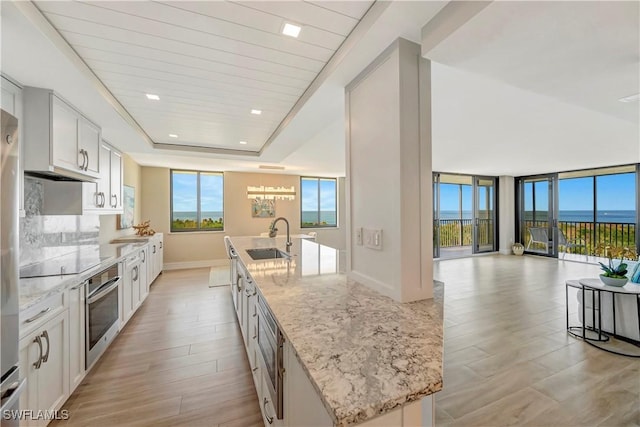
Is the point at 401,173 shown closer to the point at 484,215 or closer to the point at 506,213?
the point at 484,215

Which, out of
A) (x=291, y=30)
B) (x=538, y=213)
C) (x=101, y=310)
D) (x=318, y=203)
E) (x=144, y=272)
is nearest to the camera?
(x=291, y=30)

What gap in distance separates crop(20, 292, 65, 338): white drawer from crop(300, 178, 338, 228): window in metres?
6.50

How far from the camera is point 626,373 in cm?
224

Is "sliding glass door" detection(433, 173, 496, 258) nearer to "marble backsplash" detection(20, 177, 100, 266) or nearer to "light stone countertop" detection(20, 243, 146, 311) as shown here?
"light stone countertop" detection(20, 243, 146, 311)

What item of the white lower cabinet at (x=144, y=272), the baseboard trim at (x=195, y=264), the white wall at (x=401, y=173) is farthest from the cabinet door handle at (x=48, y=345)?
the baseboard trim at (x=195, y=264)

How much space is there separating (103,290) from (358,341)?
2595mm

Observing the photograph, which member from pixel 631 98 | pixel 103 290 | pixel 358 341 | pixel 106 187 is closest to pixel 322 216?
pixel 106 187

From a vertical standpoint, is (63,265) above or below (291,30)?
below

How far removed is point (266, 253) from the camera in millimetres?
3264

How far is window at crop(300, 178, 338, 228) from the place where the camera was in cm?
826

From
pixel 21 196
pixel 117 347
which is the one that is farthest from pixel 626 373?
pixel 21 196

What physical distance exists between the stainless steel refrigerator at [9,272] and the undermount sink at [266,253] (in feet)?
6.48

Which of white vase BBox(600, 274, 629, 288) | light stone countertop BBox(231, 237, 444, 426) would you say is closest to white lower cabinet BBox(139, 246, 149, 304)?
light stone countertop BBox(231, 237, 444, 426)

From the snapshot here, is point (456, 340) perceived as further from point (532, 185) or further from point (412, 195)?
point (532, 185)
